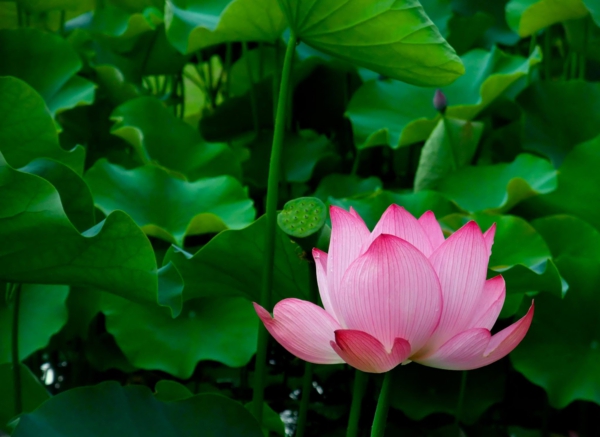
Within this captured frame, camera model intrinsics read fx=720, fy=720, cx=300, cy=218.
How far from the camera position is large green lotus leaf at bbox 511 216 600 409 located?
90 cm

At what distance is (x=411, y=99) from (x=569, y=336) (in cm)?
55

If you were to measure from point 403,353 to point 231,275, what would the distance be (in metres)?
0.35

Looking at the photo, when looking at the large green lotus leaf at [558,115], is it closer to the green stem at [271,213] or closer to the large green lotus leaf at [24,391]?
the green stem at [271,213]

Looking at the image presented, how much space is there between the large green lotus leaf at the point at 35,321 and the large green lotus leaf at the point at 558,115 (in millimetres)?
804

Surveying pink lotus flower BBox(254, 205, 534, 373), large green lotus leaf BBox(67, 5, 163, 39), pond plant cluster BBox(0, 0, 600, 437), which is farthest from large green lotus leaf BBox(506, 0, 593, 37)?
pink lotus flower BBox(254, 205, 534, 373)

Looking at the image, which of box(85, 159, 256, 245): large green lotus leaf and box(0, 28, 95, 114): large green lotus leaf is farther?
box(0, 28, 95, 114): large green lotus leaf

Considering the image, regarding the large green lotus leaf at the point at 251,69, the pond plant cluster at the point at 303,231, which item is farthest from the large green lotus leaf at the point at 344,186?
the large green lotus leaf at the point at 251,69

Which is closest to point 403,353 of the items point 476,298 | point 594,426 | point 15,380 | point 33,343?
point 476,298

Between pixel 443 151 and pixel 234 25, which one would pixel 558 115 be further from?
pixel 234 25

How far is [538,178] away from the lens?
3.41 feet

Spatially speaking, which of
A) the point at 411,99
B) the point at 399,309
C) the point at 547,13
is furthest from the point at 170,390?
the point at 547,13

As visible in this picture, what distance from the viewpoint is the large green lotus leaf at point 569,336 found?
0.90 metres

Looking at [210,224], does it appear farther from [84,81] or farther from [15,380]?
[84,81]

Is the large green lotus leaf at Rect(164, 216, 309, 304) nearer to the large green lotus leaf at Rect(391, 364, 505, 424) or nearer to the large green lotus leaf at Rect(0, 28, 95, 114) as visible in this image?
the large green lotus leaf at Rect(391, 364, 505, 424)
